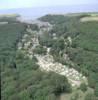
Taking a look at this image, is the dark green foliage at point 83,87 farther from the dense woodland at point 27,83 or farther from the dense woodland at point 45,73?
the dense woodland at point 27,83

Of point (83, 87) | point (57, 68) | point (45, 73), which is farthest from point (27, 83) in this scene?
point (57, 68)

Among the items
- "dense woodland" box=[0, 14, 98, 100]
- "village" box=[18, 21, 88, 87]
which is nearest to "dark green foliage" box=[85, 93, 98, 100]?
"dense woodland" box=[0, 14, 98, 100]

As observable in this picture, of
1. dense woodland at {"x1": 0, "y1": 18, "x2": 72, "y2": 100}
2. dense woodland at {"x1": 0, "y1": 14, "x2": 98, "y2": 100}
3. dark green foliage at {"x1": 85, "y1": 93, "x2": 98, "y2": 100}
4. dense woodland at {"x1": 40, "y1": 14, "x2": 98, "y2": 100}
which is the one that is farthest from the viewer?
dense woodland at {"x1": 40, "y1": 14, "x2": 98, "y2": 100}

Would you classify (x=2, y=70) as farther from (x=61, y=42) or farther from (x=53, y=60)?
(x=61, y=42)

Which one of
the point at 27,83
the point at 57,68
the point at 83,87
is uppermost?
the point at 27,83

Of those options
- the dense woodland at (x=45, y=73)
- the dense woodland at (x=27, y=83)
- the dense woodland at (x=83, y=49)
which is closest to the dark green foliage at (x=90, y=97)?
the dense woodland at (x=45, y=73)

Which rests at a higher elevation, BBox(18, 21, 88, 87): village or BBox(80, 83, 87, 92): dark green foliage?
BBox(80, 83, 87, 92): dark green foliage

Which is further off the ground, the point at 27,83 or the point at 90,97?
the point at 27,83

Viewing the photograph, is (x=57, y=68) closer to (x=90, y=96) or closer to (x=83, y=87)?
(x=83, y=87)

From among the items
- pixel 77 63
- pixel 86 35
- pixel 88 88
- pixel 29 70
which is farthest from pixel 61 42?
pixel 88 88

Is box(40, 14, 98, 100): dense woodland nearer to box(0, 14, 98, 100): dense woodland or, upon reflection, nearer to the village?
box(0, 14, 98, 100): dense woodland

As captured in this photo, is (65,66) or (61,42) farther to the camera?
(61,42)
